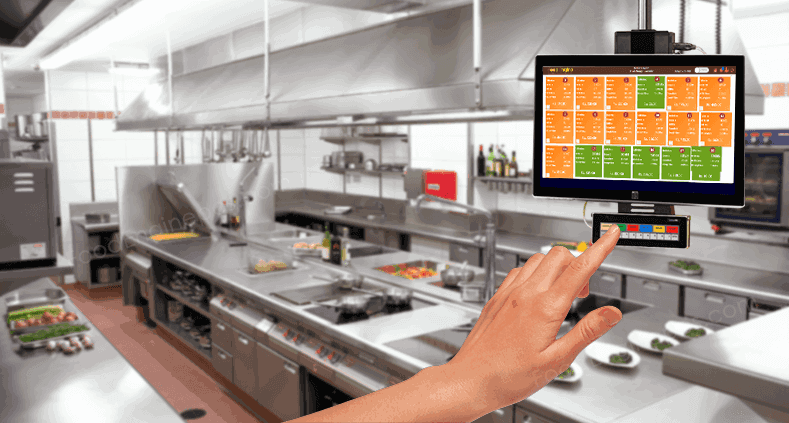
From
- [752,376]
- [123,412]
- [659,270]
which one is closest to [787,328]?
[752,376]

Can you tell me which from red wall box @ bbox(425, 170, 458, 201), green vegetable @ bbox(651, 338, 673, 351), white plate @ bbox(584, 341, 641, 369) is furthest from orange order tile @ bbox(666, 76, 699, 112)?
red wall box @ bbox(425, 170, 458, 201)

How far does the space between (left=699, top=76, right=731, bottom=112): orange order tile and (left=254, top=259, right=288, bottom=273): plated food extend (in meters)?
3.63

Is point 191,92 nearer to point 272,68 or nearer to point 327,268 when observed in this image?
point 272,68

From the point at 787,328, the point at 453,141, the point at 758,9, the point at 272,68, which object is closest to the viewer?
the point at 787,328

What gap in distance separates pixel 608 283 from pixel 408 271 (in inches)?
62.0

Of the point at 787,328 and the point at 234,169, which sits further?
the point at 234,169

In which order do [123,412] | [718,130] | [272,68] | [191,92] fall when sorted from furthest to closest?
1. [191,92]
2. [272,68]
3. [123,412]
4. [718,130]

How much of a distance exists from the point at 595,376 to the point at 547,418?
333 millimetres

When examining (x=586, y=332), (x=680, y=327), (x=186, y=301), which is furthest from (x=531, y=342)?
(x=186, y=301)

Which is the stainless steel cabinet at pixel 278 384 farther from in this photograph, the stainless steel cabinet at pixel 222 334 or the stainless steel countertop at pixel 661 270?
the stainless steel countertop at pixel 661 270

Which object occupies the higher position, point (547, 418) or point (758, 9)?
point (758, 9)

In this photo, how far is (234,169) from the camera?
21.0ft

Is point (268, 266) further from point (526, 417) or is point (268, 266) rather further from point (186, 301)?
point (526, 417)

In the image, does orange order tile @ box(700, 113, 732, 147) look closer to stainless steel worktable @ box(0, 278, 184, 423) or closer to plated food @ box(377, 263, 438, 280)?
stainless steel worktable @ box(0, 278, 184, 423)
